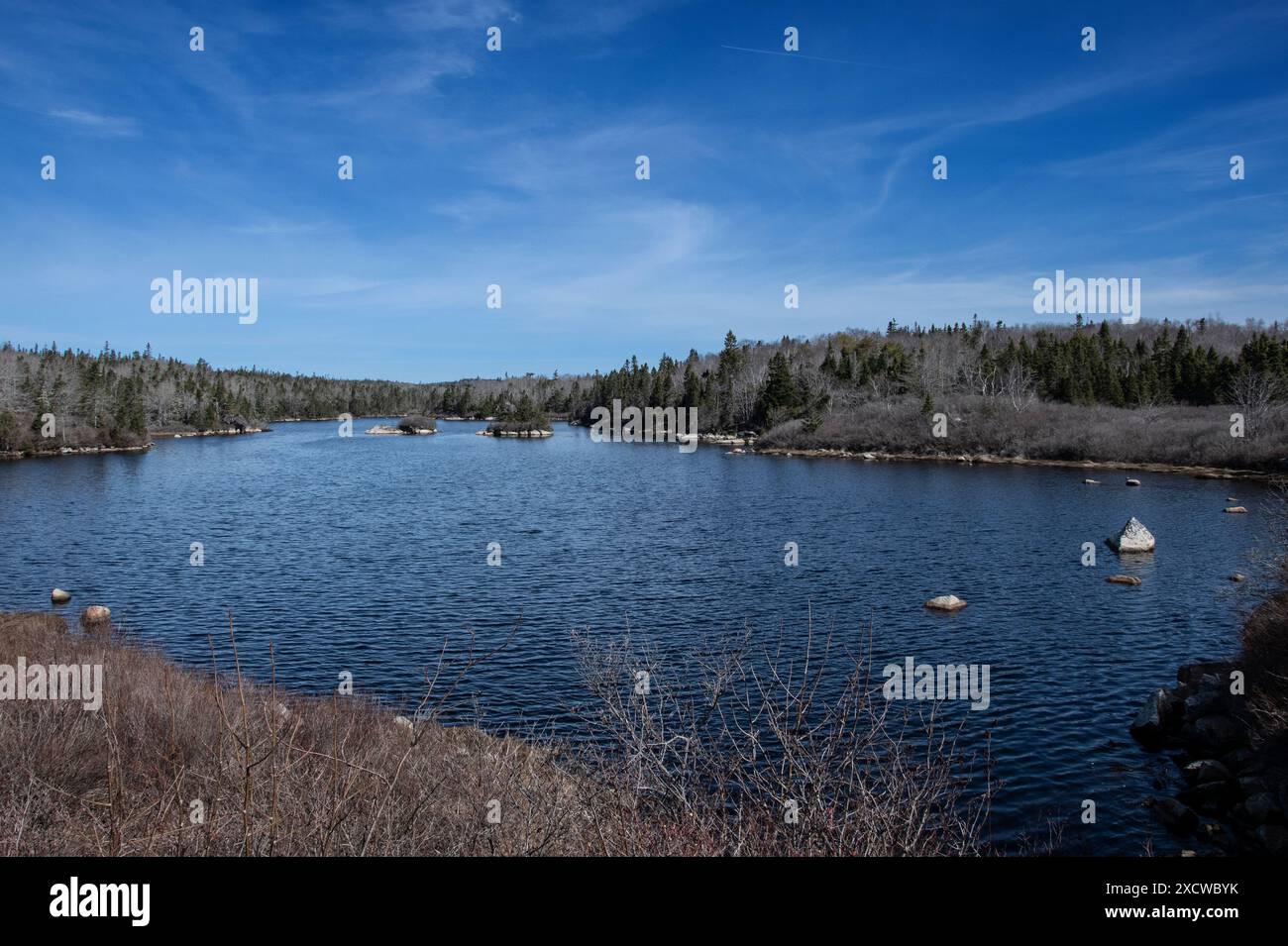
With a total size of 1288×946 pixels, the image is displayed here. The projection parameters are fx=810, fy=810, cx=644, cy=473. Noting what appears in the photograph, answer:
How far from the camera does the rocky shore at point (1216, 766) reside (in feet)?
45.6

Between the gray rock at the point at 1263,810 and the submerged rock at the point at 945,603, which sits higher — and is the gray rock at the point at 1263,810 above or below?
below

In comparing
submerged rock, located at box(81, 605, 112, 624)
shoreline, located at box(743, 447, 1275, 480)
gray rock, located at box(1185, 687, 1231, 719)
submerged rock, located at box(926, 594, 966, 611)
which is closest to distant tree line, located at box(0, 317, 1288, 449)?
shoreline, located at box(743, 447, 1275, 480)

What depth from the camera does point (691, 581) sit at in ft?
106

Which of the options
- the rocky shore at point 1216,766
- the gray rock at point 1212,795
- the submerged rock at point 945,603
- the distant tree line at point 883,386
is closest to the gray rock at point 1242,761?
the rocky shore at point 1216,766

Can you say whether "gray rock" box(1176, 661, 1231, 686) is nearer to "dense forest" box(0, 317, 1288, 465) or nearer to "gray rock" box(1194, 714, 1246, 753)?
"gray rock" box(1194, 714, 1246, 753)

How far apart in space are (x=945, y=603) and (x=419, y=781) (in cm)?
2222

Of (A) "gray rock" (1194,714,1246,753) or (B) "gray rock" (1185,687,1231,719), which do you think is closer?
(A) "gray rock" (1194,714,1246,753)

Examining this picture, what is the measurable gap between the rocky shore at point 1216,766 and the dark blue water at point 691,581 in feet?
2.15

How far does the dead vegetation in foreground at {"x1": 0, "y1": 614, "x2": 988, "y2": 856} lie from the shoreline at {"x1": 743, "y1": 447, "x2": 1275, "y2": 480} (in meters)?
69.2

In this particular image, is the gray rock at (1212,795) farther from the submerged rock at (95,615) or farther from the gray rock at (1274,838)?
the submerged rock at (95,615)

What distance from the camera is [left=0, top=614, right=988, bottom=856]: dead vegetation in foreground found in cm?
735

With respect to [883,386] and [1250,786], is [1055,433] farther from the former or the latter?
[1250,786]

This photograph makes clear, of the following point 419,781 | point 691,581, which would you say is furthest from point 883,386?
point 419,781
